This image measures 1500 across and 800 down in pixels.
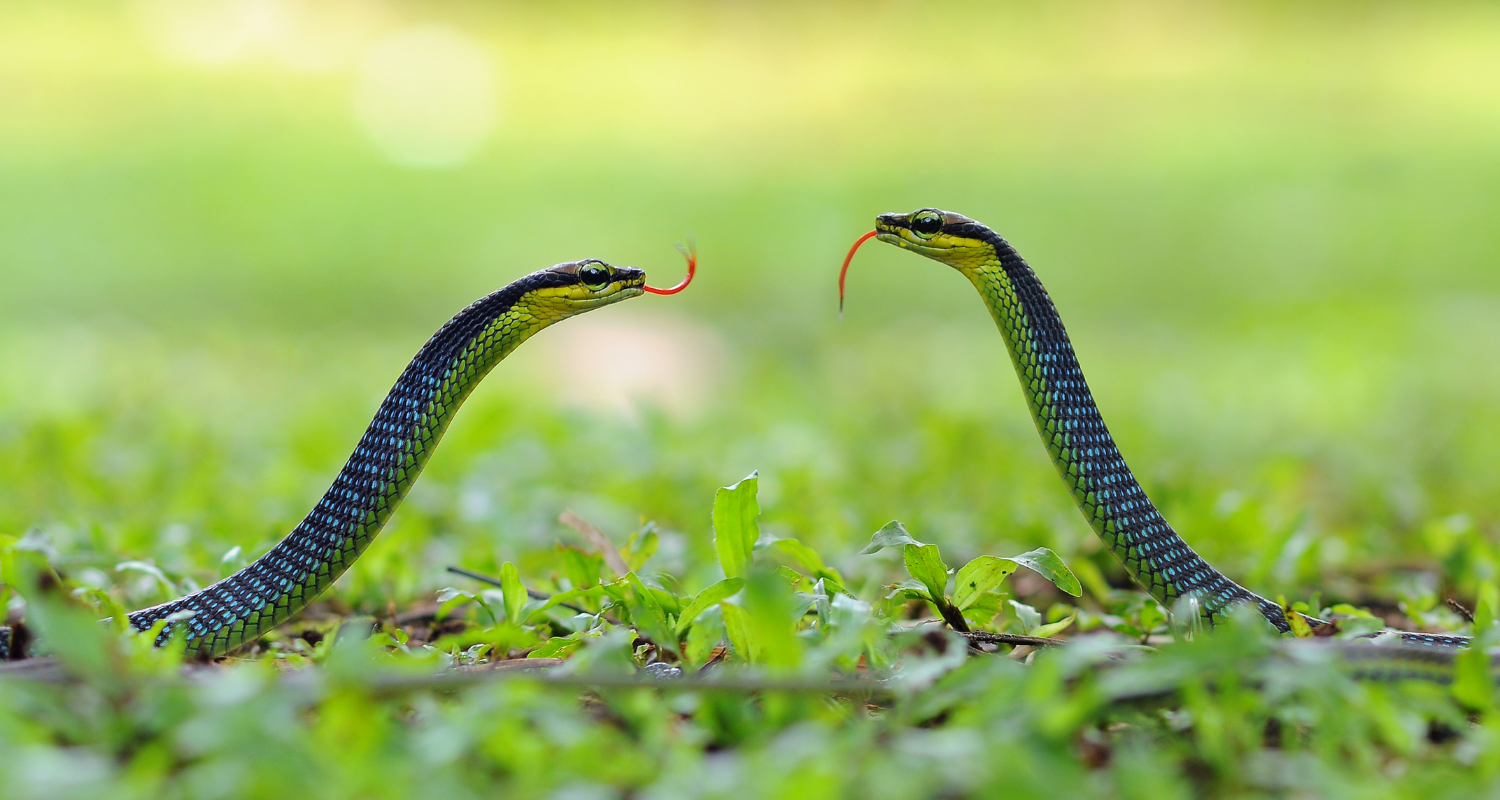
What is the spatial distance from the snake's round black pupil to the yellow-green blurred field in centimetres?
147

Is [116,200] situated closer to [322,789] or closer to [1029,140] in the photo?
[1029,140]

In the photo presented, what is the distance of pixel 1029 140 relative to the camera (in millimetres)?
16625

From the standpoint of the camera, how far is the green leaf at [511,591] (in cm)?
292

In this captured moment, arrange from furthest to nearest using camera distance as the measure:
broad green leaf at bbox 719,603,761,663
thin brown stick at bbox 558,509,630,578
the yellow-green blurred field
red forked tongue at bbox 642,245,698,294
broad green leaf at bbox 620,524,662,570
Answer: the yellow-green blurred field < broad green leaf at bbox 620,524,662,570 < thin brown stick at bbox 558,509,630,578 < red forked tongue at bbox 642,245,698,294 < broad green leaf at bbox 719,603,761,663

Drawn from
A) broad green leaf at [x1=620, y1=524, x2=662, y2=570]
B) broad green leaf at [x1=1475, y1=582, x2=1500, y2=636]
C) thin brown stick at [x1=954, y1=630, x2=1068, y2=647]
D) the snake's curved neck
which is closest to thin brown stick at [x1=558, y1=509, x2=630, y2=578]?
broad green leaf at [x1=620, y1=524, x2=662, y2=570]

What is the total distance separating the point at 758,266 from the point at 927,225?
11623 millimetres

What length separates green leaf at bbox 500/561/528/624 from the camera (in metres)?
2.92

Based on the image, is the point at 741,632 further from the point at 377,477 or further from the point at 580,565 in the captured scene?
the point at 377,477

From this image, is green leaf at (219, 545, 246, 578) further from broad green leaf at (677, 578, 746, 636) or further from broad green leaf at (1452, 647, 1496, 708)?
broad green leaf at (1452, 647, 1496, 708)

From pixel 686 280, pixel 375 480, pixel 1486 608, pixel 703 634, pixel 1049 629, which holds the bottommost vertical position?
pixel 1486 608

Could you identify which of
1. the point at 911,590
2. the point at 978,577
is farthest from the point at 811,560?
the point at 978,577

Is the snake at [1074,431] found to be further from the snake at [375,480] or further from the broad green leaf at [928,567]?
the snake at [375,480]

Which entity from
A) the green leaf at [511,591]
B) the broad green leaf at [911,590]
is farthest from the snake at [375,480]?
the broad green leaf at [911,590]

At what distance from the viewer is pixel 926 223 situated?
2986 mm
